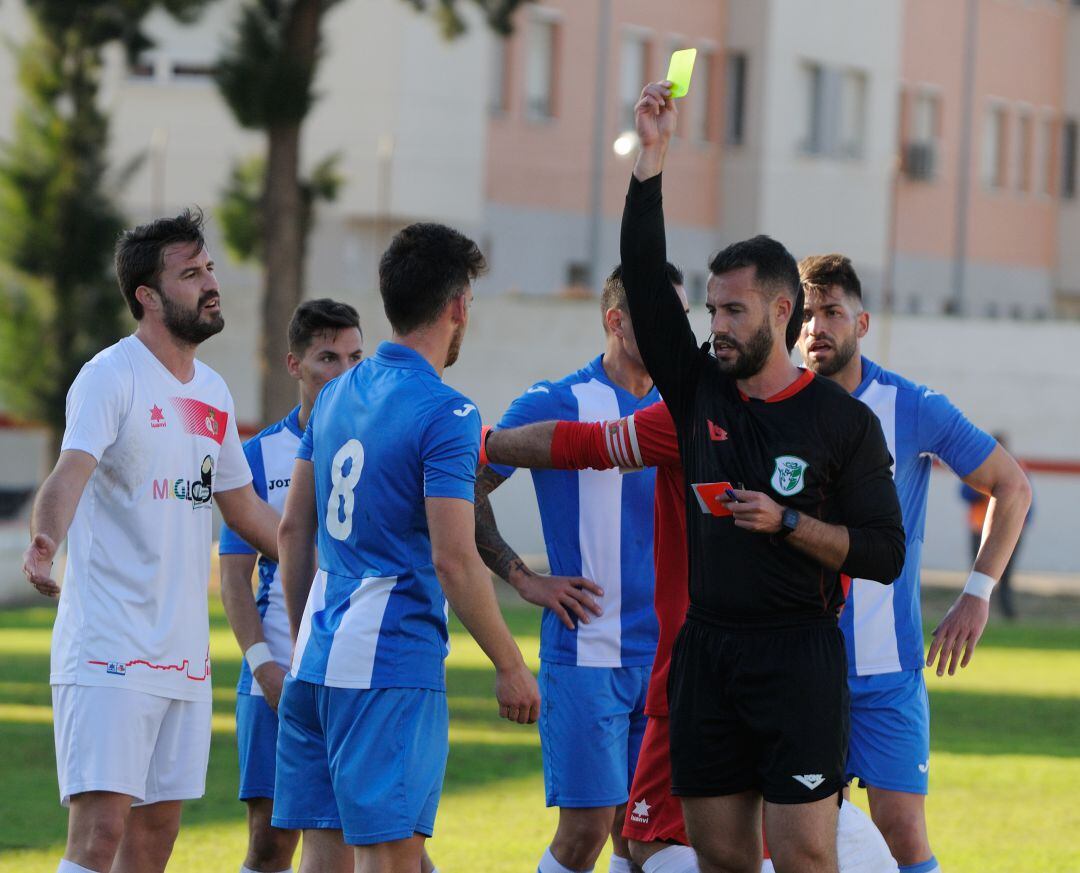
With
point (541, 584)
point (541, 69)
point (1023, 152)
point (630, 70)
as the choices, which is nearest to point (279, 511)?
point (541, 584)

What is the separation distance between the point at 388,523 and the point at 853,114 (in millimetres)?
32421

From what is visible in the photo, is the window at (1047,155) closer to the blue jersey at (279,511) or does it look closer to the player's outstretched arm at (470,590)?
the blue jersey at (279,511)

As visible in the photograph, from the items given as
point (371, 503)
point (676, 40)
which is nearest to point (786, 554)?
point (371, 503)

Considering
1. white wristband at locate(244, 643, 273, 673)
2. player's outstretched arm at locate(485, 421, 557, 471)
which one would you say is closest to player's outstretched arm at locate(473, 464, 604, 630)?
player's outstretched arm at locate(485, 421, 557, 471)

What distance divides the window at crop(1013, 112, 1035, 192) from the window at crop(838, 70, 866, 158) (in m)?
5.71

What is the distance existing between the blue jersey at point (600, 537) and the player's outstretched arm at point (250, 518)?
3.04 ft

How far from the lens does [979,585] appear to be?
6.95 metres

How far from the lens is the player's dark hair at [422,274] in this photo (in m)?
5.52

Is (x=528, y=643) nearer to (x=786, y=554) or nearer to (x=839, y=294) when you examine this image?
(x=839, y=294)

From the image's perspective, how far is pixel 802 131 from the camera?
116 feet

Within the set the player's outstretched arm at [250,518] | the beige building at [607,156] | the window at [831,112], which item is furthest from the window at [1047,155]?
the player's outstretched arm at [250,518]

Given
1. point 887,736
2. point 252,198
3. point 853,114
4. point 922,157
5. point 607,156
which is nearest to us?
point 887,736

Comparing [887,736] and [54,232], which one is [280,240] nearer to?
[54,232]

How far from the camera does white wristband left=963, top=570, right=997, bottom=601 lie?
22.6ft
